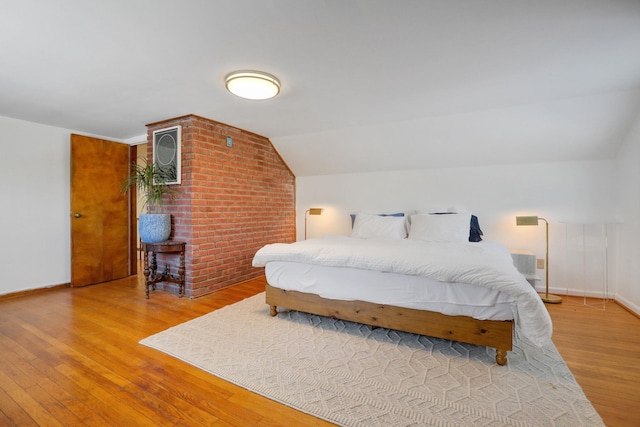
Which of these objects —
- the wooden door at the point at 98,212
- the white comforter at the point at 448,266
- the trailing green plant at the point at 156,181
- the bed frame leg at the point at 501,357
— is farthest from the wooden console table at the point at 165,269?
the bed frame leg at the point at 501,357

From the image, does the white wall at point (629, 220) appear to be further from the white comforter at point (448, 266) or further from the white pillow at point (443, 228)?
the white comforter at point (448, 266)

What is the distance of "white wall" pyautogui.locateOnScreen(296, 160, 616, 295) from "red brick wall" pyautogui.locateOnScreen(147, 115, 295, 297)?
1.47m

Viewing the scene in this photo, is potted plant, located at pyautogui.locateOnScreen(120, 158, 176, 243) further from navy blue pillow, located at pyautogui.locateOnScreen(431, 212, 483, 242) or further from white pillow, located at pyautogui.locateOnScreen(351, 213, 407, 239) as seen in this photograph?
navy blue pillow, located at pyautogui.locateOnScreen(431, 212, 483, 242)

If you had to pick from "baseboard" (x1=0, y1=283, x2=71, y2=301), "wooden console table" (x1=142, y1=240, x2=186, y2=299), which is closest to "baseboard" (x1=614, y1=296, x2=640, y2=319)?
"wooden console table" (x1=142, y1=240, x2=186, y2=299)

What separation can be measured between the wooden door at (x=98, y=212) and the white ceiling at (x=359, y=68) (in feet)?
1.24

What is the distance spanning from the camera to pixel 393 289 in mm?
2186

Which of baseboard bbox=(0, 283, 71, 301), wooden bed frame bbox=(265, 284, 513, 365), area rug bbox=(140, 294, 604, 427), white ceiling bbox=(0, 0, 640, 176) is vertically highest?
white ceiling bbox=(0, 0, 640, 176)

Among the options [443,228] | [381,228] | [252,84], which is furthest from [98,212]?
[443,228]

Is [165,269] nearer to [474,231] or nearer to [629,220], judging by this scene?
[474,231]

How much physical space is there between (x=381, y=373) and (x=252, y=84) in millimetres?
2343

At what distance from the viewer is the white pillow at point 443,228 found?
3359 millimetres

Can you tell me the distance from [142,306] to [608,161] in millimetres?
5497

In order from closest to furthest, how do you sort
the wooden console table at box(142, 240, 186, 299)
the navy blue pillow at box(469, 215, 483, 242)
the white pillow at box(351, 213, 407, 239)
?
the wooden console table at box(142, 240, 186, 299), the navy blue pillow at box(469, 215, 483, 242), the white pillow at box(351, 213, 407, 239)

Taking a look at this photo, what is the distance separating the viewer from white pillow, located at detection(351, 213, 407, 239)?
373 centimetres
